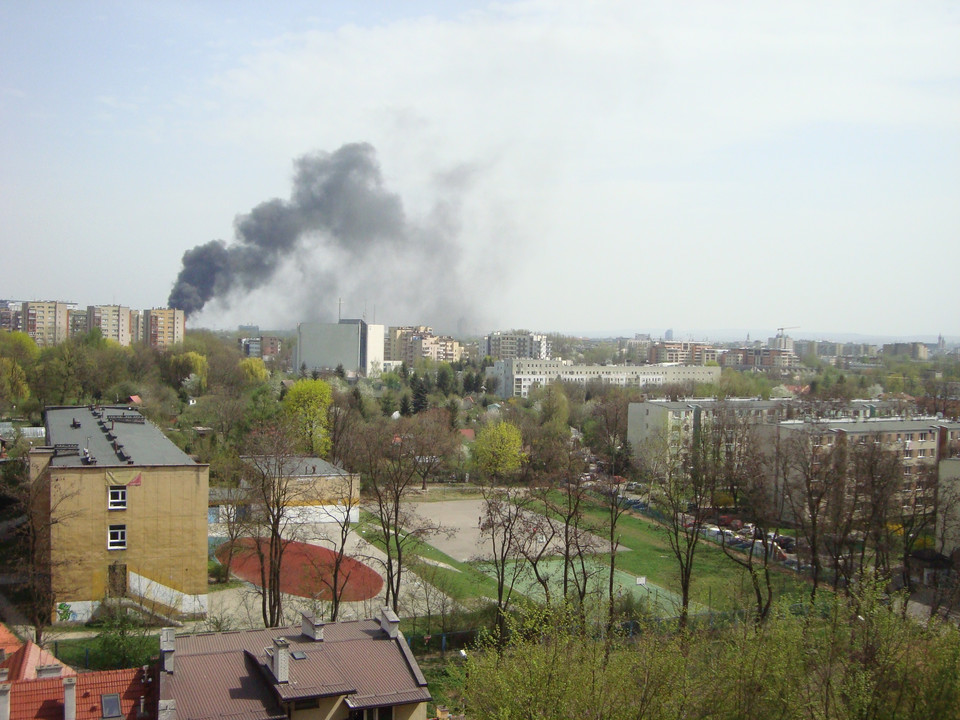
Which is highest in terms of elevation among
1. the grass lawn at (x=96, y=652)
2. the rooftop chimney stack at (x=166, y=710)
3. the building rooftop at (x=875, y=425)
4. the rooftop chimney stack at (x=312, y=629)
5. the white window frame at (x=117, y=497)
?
the building rooftop at (x=875, y=425)

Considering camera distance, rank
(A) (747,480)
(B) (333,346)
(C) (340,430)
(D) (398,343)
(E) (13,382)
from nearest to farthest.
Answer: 1. (A) (747,480)
2. (C) (340,430)
3. (E) (13,382)
4. (B) (333,346)
5. (D) (398,343)

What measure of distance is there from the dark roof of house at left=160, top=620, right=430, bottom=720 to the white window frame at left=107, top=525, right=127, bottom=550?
5.34 metres

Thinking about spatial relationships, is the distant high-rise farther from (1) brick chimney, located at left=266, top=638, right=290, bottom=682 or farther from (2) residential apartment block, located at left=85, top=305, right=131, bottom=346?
(1) brick chimney, located at left=266, top=638, right=290, bottom=682

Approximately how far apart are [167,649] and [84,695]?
2.58ft

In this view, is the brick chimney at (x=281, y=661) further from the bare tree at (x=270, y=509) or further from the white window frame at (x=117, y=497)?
the white window frame at (x=117, y=497)

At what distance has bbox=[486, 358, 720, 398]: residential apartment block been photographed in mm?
57969

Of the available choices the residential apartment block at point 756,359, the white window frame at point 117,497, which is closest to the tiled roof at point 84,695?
the white window frame at point 117,497

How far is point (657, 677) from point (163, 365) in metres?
41.3

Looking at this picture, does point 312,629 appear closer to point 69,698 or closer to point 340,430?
point 69,698

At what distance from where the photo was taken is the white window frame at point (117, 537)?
45.3ft

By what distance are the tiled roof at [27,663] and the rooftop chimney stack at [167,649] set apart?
0.84 metres

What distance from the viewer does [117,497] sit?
45.5 ft

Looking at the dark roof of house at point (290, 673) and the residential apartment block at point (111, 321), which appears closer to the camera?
the dark roof of house at point (290, 673)

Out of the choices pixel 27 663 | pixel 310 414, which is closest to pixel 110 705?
pixel 27 663
